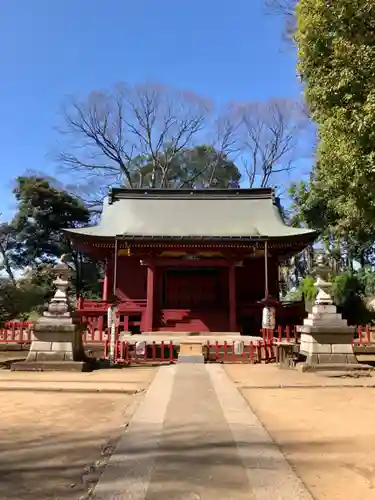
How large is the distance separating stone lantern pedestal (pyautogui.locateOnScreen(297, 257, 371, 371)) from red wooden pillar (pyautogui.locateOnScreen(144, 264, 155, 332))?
9.64 metres

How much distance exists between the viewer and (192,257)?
68.7ft

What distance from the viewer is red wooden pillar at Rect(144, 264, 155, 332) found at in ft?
64.5

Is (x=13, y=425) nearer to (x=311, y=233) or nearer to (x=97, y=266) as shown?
(x=311, y=233)

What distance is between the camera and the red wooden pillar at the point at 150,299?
1966 centimetres

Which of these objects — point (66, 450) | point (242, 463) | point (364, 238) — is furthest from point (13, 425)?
point (364, 238)

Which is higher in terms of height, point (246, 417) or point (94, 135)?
point (94, 135)

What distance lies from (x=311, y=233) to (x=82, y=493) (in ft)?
57.7

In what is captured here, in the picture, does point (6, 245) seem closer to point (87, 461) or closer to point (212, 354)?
point (212, 354)

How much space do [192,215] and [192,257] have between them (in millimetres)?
3770

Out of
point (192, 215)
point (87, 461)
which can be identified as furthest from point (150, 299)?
point (87, 461)

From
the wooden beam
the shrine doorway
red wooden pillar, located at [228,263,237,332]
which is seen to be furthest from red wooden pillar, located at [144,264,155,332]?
red wooden pillar, located at [228,263,237,332]

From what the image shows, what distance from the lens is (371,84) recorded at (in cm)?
843

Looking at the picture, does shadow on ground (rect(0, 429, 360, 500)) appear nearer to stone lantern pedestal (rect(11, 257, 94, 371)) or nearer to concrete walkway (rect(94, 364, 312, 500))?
concrete walkway (rect(94, 364, 312, 500))

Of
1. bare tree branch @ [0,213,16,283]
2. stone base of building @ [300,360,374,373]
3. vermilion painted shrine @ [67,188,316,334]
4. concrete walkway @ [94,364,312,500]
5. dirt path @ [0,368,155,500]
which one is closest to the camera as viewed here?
concrete walkway @ [94,364,312,500]
